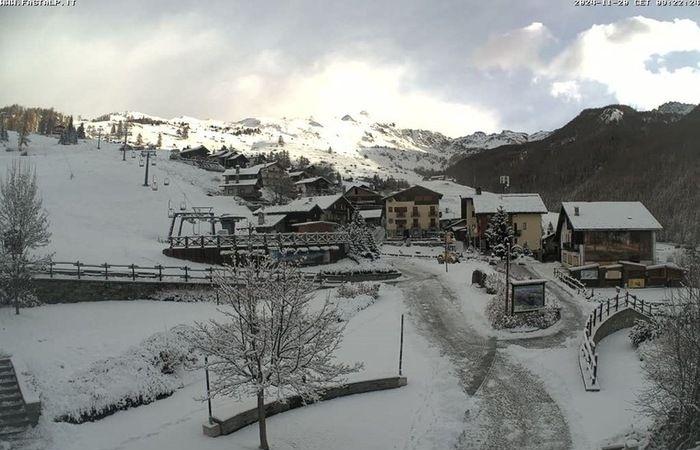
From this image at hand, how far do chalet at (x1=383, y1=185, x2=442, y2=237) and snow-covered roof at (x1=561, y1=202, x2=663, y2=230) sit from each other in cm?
3181

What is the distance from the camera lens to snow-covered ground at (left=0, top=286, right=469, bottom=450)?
16484mm

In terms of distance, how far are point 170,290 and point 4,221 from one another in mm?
10690

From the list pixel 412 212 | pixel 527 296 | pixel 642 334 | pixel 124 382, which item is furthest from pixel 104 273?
pixel 412 212

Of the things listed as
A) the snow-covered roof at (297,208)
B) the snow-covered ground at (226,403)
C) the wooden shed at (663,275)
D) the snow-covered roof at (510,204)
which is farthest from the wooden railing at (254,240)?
the wooden shed at (663,275)

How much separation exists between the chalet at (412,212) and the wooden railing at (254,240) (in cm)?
3354

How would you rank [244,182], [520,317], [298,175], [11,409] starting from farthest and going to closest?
[298,175]
[244,182]
[520,317]
[11,409]

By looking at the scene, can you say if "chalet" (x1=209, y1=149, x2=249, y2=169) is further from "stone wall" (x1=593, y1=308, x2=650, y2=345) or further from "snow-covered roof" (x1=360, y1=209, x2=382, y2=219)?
"stone wall" (x1=593, y1=308, x2=650, y2=345)

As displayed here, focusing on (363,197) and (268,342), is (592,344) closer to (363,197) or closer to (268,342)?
(268,342)

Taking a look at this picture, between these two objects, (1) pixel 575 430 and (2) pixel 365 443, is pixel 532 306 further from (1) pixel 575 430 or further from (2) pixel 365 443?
(2) pixel 365 443

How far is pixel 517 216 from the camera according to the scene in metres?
63.9

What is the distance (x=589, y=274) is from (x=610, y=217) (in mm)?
9284

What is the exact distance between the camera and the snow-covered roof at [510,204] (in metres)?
63.8

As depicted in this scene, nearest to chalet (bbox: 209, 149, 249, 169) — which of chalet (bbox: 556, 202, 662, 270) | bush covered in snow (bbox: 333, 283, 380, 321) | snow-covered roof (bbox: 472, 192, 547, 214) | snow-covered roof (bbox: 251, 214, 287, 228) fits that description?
snow-covered roof (bbox: 251, 214, 287, 228)

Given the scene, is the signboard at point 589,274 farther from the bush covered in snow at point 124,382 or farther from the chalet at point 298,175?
the chalet at point 298,175
